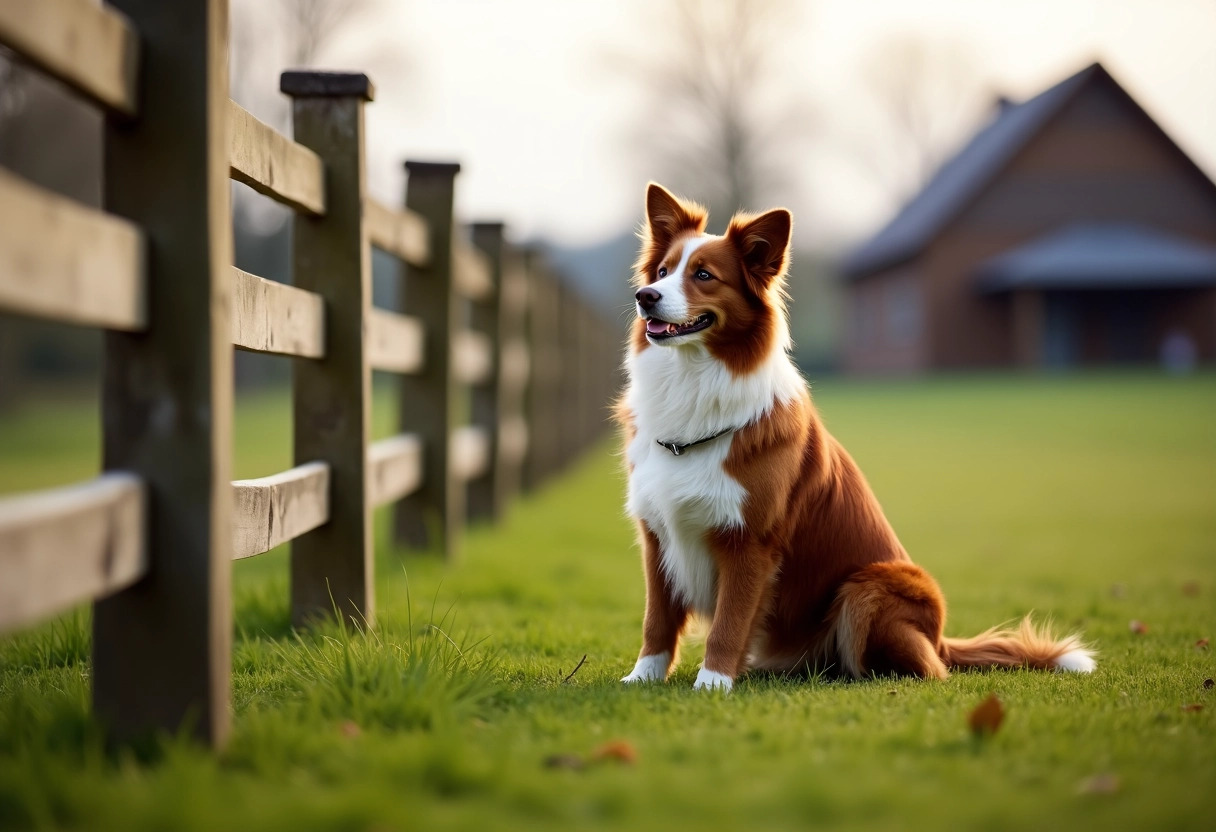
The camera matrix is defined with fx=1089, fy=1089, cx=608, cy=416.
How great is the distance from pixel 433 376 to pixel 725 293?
9.21 ft

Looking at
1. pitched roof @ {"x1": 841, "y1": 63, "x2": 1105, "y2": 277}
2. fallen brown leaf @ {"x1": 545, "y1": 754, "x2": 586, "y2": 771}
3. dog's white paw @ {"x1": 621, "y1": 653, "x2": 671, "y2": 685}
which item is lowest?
dog's white paw @ {"x1": 621, "y1": 653, "x2": 671, "y2": 685}

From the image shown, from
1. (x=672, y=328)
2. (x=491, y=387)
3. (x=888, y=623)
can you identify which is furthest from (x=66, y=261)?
(x=491, y=387)

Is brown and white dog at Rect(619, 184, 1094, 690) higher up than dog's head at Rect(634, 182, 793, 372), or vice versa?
A: dog's head at Rect(634, 182, 793, 372)

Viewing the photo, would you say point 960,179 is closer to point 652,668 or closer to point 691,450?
point 691,450

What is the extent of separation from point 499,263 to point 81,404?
21848mm

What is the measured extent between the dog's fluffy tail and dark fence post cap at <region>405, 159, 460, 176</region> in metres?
3.72

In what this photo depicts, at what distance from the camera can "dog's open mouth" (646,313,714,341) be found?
3.75m

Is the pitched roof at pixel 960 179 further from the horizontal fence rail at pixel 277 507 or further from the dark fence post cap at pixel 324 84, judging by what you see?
the horizontal fence rail at pixel 277 507

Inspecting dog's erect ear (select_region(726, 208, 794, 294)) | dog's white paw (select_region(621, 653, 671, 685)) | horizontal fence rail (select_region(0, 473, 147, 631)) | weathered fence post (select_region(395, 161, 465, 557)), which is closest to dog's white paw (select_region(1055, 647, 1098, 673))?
dog's white paw (select_region(621, 653, 671, 685))

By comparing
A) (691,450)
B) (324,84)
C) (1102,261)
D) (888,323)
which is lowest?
(691,450)

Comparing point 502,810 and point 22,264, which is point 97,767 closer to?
point 502,810

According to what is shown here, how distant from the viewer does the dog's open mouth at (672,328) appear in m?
3.75

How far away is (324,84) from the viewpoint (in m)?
4.12

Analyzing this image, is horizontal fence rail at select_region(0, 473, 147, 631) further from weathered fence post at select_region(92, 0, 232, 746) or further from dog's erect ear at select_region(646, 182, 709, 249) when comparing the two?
dog's erect ear at select_region(646, 182, 709, 249)
